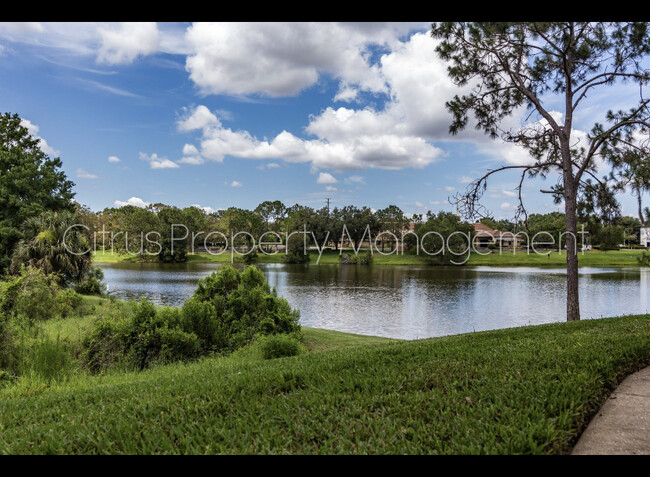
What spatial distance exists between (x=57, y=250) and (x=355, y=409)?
19597 millimetres

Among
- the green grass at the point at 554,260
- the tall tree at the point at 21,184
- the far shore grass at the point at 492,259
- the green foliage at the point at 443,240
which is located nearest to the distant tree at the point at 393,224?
the far shore grass at the point at 492,259

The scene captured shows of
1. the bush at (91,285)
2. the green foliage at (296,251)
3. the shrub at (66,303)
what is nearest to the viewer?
the shrub at (66,303)

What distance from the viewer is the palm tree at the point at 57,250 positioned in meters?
18.5

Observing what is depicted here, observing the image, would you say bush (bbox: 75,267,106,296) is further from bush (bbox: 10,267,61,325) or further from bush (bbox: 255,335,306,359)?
bush (bbox: 255,335,306,359)

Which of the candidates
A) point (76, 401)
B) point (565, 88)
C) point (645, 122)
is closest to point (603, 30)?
point (565, 88)

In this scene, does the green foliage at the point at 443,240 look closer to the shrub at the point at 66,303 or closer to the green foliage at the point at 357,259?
the green foliage at the point at 357,259

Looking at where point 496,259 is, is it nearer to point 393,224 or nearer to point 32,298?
point 393,224

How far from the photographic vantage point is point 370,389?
160 inches

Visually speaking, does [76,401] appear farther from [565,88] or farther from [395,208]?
[395,208]

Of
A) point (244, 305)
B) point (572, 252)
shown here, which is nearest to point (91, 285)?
point (244, 305)

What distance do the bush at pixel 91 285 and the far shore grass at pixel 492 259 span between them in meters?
40.8

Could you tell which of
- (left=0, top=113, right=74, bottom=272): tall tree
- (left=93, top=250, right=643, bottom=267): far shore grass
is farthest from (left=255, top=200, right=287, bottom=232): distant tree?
(left=0, top=113, right=74, bottom=272): tall tree

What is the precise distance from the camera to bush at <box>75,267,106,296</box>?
782 inches
